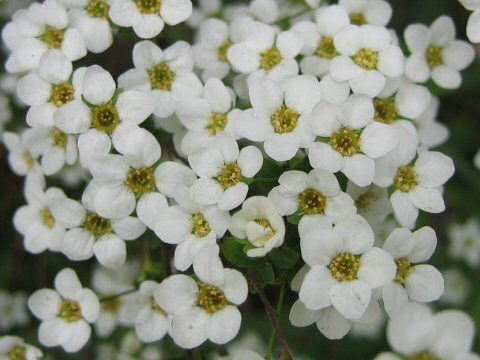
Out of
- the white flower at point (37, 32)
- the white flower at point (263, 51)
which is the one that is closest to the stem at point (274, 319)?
the white flower at point (263, 51)

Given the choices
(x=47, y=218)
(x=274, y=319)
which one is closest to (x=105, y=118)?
(x=47, y=218)

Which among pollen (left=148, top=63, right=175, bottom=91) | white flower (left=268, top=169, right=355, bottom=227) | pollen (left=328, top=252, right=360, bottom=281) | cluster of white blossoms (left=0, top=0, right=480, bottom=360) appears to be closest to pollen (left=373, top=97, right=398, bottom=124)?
cluster of white blossoms (left=0, top=0, right=480, bottom=360)

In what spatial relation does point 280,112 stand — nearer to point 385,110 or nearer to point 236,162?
point 236,162

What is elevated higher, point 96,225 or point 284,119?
point 284,119

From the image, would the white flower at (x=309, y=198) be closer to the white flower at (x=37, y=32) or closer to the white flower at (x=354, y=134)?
the white flower at (x=354, y=134)

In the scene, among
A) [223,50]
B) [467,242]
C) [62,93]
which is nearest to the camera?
[62,93]

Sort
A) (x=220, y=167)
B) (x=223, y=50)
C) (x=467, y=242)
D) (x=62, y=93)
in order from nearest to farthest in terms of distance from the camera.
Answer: (x=220, y=167) → (x=62, y=93) → (x=223, y=50) → (x=467, y=242)

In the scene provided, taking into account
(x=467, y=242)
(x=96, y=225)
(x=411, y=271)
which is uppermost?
(x=411, y=271)

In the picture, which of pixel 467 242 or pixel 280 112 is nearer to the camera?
pixel 280 112
